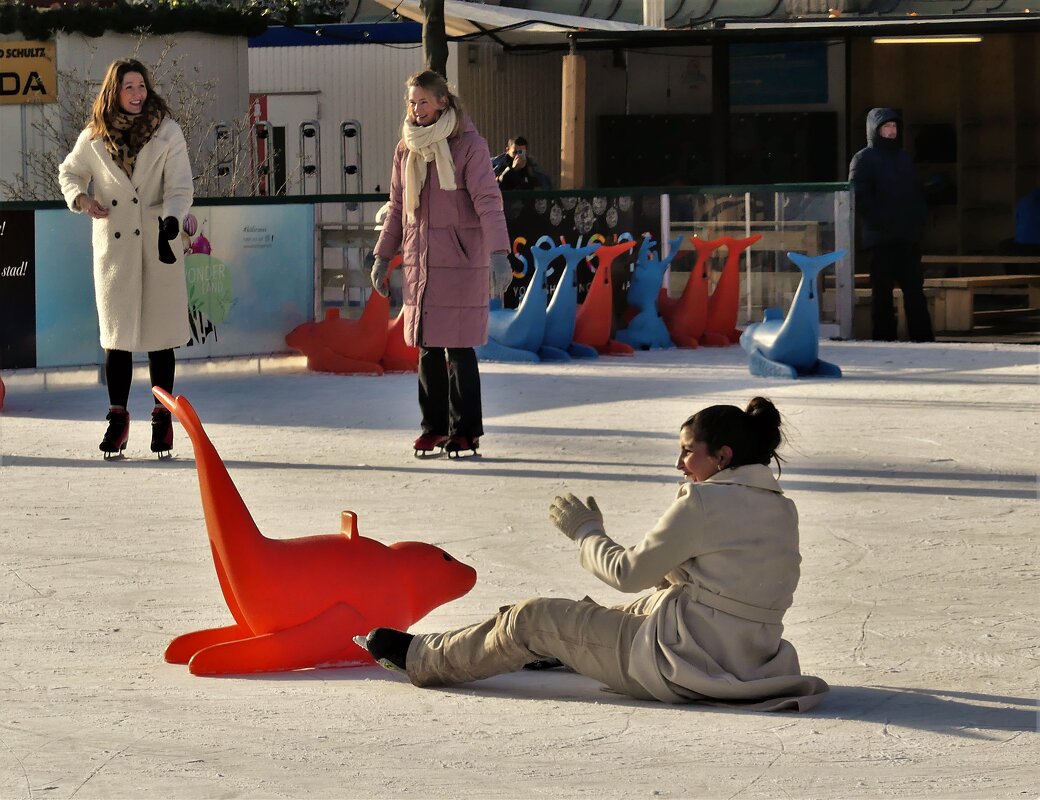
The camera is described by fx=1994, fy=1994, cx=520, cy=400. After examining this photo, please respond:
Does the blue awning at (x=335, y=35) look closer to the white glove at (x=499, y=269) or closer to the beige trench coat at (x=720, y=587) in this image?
the white glove at (x=499, y=269)

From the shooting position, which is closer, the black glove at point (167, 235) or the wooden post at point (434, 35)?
the black glove at point (167, 235)

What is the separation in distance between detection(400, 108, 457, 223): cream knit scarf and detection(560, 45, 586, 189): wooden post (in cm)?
1146

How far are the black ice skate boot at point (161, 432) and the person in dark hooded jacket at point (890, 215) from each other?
7165 millimetres

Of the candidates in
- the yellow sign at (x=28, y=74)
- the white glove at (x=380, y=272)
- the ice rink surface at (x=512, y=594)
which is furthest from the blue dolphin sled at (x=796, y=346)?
the yellow sign at (x=28, y=74)

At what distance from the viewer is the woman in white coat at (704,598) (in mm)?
4270

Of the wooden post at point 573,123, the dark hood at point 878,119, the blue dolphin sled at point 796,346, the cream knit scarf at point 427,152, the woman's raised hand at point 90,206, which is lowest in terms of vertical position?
the blue dolphin sled at point 796,346

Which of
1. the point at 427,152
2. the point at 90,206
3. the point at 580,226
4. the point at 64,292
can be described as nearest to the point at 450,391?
the point at 427,152

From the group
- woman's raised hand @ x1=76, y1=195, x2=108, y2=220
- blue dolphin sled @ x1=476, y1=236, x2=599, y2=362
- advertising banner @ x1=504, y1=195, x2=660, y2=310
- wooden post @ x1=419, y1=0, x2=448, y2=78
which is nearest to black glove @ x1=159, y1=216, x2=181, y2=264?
woman's raised hand @ x1=76, y1=195, x2=108, y2=220

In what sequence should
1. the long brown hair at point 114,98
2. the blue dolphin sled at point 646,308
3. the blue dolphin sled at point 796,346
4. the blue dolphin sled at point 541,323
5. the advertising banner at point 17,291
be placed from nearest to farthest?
the long brown hair at point 114,98 → the advertising banner at point 17,291 → the blue dolphin sled at point 796,346 → the blue dolphin sled at point 541,323 → the blue dolphin sled at point 646,308

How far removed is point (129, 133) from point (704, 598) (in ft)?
15.4

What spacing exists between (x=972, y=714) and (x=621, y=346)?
9.22 m

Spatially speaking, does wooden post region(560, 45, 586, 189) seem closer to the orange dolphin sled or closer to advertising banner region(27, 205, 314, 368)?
advertising banner region(27, 205, 314, 368)

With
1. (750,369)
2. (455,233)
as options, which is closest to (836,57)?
(750,369)

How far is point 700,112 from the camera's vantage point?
23031 millimetres
